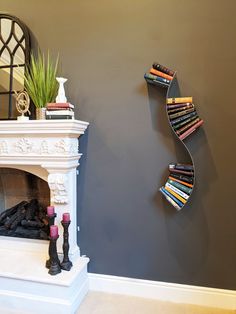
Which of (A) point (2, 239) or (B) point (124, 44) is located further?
(A) point (2, 239)

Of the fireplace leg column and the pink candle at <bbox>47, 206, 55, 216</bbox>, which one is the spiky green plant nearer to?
the fireplace leg column

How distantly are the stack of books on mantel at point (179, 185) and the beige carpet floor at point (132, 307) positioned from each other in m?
0.74

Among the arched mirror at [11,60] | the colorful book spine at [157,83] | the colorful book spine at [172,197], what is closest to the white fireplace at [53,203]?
the arched mirror at [11,60]

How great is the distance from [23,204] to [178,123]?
5.00ft

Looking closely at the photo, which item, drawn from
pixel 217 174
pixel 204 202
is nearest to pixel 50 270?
pixel 204 202

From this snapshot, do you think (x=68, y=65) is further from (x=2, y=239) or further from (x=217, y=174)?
(x=2, y=239)

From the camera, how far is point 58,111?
184 cm

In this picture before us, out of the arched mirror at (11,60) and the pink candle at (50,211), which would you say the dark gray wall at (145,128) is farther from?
the pink candle at (50,211)

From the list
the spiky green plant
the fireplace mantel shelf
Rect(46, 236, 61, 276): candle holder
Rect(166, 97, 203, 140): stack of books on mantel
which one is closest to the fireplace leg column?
Rect(46, 236, 61, 276): candle holder

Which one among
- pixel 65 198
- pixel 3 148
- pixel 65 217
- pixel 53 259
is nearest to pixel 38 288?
pixel 53 259

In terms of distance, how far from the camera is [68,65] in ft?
6.67

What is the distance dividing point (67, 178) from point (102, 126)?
0.48 meters

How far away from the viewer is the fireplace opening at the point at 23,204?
2.22m

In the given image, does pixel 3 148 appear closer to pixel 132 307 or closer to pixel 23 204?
pixel 23 204
